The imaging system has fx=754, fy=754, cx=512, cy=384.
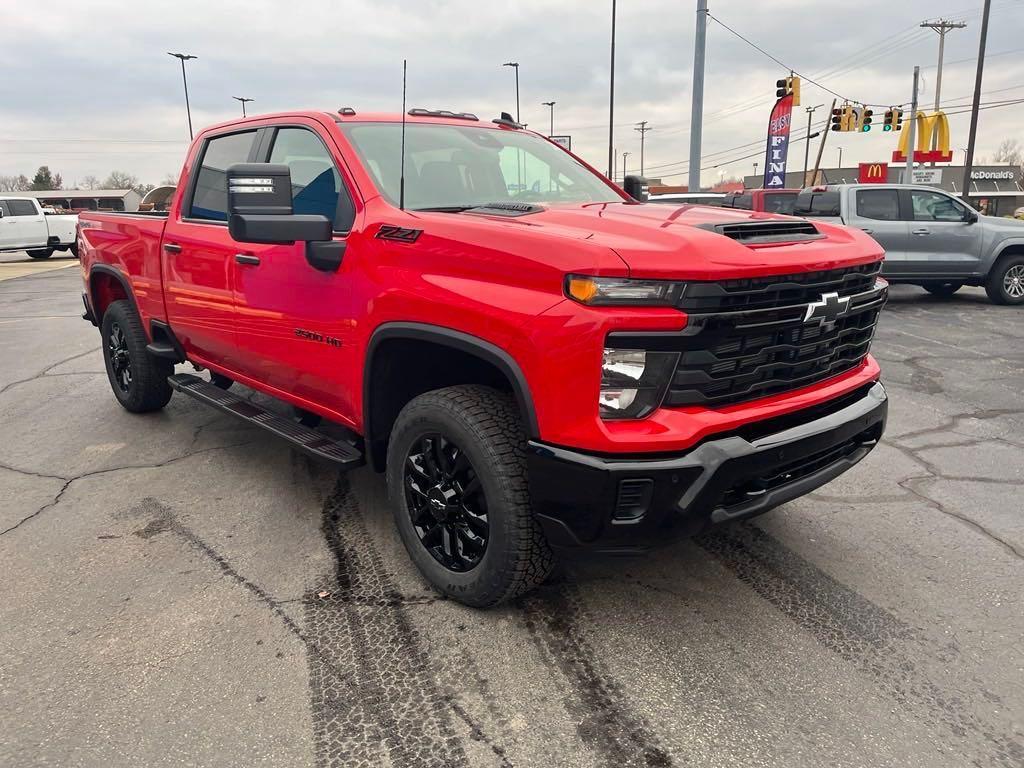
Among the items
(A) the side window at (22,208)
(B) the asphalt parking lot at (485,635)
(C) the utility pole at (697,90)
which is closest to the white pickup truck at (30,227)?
(A) the side window at (22,208)

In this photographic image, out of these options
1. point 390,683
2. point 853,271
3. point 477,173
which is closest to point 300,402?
point 477,173

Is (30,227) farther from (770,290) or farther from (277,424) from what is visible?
(770,290)

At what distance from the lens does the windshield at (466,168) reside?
133 inches

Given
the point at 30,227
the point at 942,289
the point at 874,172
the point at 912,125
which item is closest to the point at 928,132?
the point at 912,125

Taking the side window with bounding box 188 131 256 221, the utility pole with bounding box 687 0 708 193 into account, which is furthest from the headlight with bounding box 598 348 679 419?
the utility pole with bounding box 687 0 708 193

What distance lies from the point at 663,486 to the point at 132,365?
4495 mm

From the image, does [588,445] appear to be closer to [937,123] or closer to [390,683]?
[390,683]

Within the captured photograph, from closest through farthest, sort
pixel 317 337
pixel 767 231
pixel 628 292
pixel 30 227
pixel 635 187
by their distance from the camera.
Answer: pixel 628 292 → pixel 767 231 → pixel 317 337 → pixel 635 187 → pixel 30 227

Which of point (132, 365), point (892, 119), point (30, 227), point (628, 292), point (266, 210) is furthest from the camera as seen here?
point (892, 119)

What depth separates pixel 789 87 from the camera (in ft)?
62.5

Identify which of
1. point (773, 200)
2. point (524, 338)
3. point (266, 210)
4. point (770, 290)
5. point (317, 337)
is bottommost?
point (317, 337)

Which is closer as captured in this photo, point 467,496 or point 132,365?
point 467,496

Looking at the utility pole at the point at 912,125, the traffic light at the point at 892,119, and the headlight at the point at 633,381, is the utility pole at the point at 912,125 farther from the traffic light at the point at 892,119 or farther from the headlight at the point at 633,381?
the headlight at the point at 633,381

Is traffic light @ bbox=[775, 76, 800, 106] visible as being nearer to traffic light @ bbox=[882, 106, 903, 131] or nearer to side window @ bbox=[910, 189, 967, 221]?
side window @ bbox=[910, 189, 967, 221]
